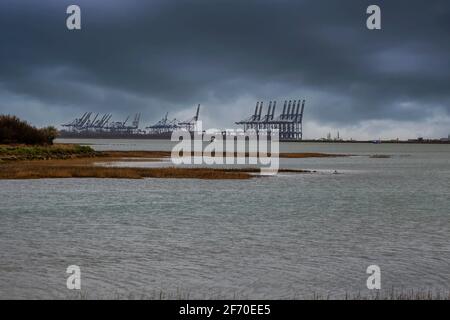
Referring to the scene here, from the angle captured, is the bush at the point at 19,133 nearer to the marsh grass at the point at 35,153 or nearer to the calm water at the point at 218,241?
the marsh grass at the point at 35,153

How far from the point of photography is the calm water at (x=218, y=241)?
1393 centimetres

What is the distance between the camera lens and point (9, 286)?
13328 millimetres

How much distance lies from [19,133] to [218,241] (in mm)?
58276

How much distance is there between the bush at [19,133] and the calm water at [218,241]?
36.4m

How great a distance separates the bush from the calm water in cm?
3645

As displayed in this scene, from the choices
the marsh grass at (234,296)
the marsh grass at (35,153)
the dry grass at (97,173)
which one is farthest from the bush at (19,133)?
the marsh grass at (234,296)

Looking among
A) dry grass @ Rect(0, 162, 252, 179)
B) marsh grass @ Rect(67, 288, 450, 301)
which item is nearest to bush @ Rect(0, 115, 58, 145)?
dry grass @ Rect(0, 162, 252, 179)

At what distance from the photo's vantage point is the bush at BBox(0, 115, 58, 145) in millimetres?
70875

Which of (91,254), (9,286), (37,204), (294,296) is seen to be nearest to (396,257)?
(294,296)

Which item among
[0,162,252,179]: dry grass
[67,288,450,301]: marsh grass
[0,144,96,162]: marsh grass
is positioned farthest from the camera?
[0,144,96,162]: marsh grass

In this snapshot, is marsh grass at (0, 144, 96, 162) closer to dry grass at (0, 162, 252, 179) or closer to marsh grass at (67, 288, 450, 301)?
dry grass at (0, 162, 252, 179)
